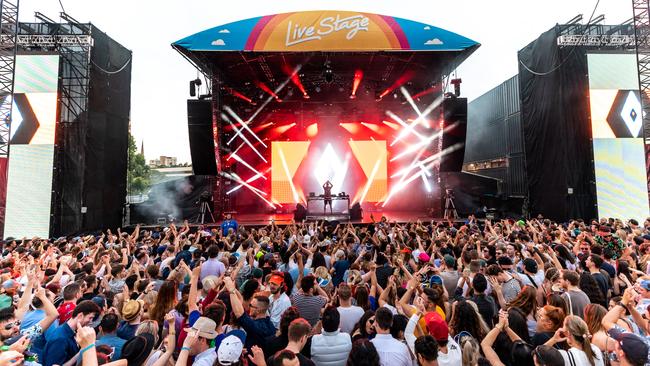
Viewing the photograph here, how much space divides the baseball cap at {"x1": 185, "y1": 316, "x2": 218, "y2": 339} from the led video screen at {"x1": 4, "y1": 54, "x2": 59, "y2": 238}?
13.7 metres

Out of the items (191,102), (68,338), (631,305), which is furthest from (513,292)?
(191,102)

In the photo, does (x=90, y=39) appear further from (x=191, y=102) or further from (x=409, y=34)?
(x=409, y=34)

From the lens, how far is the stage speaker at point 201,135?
1444cm

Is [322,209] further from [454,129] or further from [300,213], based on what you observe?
[454,129]

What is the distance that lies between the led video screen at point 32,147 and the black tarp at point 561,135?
66.4ft

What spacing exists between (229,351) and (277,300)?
1427 millimetres

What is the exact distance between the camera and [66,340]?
2.51 m

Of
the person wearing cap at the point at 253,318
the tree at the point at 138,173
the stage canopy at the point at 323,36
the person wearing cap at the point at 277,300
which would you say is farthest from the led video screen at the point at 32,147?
the tree at the point at 138,173

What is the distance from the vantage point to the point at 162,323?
301 cm

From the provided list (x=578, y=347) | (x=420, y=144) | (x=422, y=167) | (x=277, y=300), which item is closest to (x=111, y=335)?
(x=277, y=300)

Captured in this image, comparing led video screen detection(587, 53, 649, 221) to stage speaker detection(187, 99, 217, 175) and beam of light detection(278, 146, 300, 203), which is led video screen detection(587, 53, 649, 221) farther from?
stage speaker detection(187, 99, 217, 175)

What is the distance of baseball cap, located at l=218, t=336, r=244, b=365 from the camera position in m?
2.11

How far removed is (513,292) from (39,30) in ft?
58.4

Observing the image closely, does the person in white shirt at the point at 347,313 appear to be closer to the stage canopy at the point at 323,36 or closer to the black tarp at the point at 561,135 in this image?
the stage canopy at the point at 323,36
